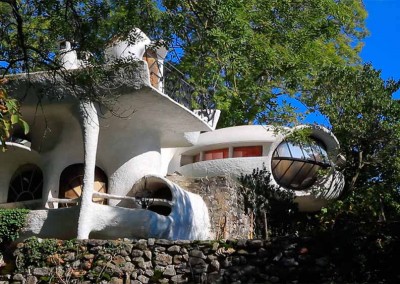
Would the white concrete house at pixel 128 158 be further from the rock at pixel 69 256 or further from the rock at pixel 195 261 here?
the rock at pixel 195 261

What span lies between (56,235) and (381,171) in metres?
9.38

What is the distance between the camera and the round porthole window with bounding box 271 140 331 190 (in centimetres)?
1852

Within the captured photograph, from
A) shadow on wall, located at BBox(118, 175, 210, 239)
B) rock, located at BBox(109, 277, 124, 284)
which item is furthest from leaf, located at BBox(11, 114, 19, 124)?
shadow on wall, located at BBox(118, 175, 210, 239)

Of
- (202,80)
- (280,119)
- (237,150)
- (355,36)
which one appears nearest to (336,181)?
(237,150)

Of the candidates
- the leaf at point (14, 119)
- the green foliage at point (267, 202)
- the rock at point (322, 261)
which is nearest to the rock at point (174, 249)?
the rock at point (322, 261)

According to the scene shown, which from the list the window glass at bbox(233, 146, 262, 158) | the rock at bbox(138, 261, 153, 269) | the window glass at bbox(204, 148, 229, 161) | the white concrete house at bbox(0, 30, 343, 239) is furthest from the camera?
the window glass at bbox(204, 148, 229, 161)

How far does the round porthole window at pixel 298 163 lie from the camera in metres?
18.5

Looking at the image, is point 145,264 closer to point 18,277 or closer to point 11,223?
point 18,277

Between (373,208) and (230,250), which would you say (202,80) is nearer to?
(230,250)

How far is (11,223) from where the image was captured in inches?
575

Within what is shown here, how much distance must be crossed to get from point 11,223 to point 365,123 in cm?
968

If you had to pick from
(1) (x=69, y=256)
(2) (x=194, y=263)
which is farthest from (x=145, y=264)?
(1) (x=69, y=256)

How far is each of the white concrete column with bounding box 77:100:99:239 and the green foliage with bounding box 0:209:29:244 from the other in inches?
56.3

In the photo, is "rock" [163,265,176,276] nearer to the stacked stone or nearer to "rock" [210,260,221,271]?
the stacked stone
